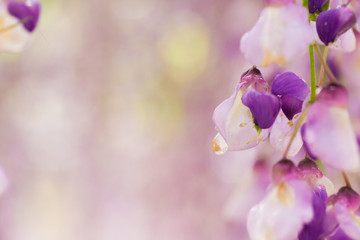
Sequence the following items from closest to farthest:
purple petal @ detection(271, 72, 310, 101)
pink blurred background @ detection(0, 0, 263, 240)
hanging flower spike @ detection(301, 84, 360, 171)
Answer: hanging flower spike @ detection(301, 84, 360, 171)
purple petal @ detection(271, 72, 310, 101)
pink blurred background @ detection(0, 0, 263, 240)

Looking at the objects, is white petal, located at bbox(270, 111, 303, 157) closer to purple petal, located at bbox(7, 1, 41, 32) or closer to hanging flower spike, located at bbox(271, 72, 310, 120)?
hanging flower spike, located at bbox(271, 72, 310, 120)

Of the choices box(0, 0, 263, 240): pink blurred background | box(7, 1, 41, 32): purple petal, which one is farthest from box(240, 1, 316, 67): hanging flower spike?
box(0, 0, 263, 240): pink blurred background

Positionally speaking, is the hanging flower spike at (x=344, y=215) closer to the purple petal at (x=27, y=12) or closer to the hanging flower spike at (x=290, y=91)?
the hanging flower spike at (x=290, y=91)

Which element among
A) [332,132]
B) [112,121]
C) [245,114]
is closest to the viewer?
[332,132]

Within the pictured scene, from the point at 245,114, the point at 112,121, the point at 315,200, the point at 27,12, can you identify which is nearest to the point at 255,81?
the point at 245,114

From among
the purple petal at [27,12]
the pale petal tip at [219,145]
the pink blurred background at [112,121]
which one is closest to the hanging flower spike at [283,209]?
the pale petal tip at [219,145]

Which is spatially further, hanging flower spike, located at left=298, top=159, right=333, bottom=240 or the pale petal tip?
the pale petal tip

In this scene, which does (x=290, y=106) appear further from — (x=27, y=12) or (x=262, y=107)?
(x=27, y=12)
